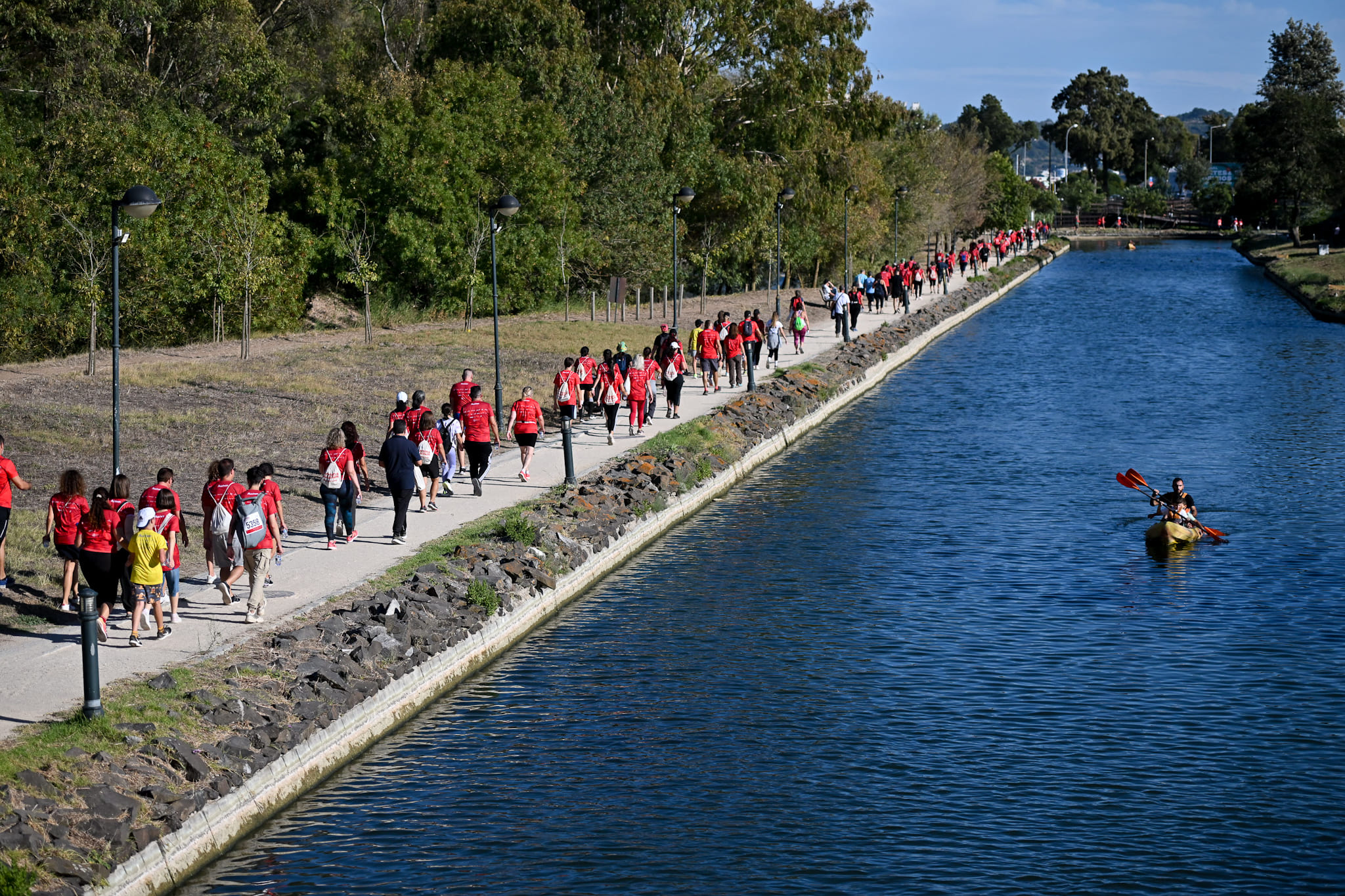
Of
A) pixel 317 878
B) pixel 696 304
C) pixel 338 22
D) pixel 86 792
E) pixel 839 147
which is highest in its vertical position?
pixel 338 22

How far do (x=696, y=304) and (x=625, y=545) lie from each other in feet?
127

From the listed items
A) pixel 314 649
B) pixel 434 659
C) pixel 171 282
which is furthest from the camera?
pixel 171 282

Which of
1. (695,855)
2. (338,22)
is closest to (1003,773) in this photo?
(695,855)

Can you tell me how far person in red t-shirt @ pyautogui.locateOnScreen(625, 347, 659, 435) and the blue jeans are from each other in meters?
9.60

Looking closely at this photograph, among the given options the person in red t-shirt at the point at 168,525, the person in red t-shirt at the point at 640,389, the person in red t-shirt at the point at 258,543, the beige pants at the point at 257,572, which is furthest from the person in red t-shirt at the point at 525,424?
the person in red t-shirt at the point at 168,525

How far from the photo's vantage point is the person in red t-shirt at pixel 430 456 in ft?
67.8

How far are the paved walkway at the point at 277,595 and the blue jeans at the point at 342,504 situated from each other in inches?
11.0

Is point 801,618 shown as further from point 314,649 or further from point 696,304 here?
point 696,304

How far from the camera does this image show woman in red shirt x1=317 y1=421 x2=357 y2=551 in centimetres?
1819

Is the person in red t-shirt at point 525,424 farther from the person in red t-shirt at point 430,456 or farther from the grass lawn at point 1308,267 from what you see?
the grass lawn at point 1308,267

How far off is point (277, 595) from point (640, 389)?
40.6 ft

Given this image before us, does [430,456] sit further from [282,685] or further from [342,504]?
[282,685]

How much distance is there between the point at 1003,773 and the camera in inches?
517

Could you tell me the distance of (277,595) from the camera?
16.4m
